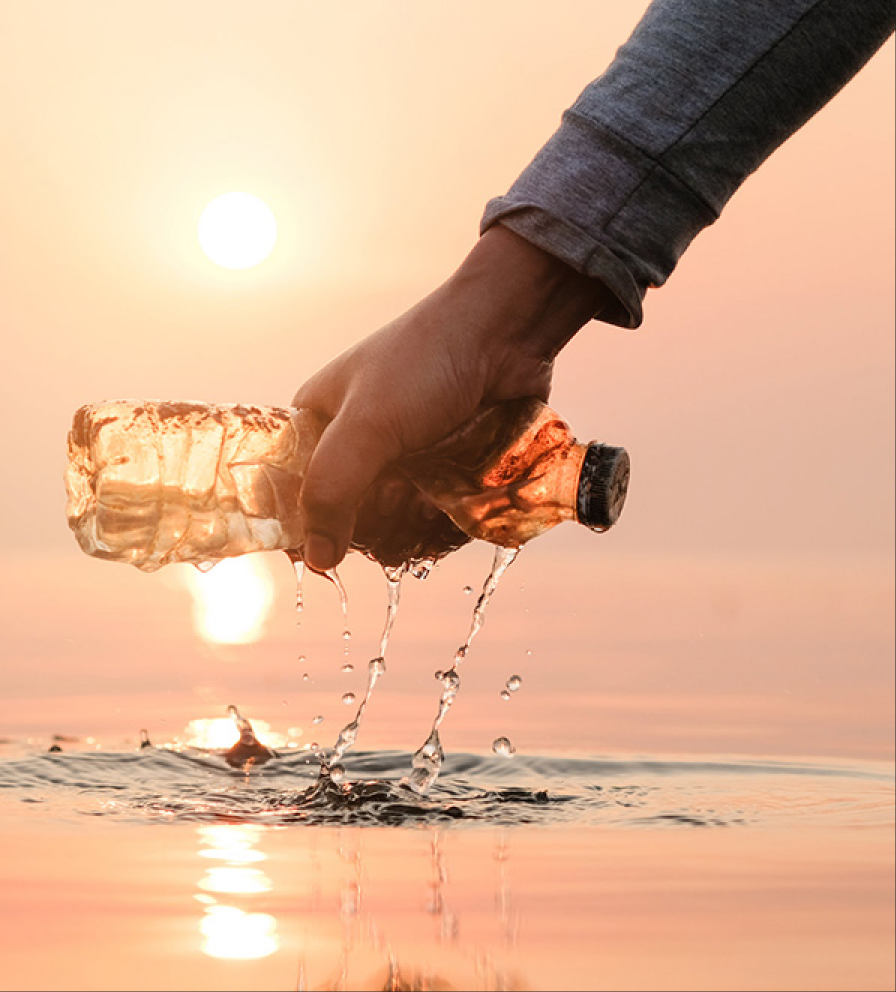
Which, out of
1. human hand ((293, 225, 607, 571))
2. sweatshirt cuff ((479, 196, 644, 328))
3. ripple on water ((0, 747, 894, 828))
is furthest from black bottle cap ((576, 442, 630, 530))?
ripple on water ((0, 747, 894, 828))

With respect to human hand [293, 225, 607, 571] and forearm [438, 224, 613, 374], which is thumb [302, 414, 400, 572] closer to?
human hand [293, 225, 607, 571]

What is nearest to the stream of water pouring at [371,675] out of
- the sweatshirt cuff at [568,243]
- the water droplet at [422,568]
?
the water droplet at [422,568]

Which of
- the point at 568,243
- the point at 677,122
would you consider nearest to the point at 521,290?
the point at 568,243

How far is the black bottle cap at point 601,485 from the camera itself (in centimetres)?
284

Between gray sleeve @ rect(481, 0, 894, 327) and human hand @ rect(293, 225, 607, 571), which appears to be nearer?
gray sleeve @ rect(481, 0, 894, 327)

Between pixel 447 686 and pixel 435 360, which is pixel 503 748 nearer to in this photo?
pixel 447 686

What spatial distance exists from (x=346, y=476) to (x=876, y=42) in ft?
3.54

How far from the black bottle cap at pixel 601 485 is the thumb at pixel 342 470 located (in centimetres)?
35

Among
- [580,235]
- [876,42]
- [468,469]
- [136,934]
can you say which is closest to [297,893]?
[136,934]

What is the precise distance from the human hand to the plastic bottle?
0.17 metres

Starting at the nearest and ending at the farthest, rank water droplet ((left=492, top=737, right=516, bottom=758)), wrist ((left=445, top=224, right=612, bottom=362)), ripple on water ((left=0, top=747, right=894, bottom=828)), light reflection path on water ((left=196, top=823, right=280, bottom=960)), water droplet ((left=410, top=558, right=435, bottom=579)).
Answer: light reflection path on water ((left=196, top=823, right=280, bottom=960)), wrist ((left=445, top=224, right=612, bottom=362)), water droplet ((left=410, top=558, right=435, bottom=579)), ripple on water ((left=0, top=747, right=894, bottom=828)), water droplet ((left=492, top=737, right=516, bottom=758))

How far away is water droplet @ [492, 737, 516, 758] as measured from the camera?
165 inches

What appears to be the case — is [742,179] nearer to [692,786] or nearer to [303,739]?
[692,786]

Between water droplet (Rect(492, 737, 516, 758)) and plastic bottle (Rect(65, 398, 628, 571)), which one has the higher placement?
plastic bottle (Rect(65, 398, 628, 571))
